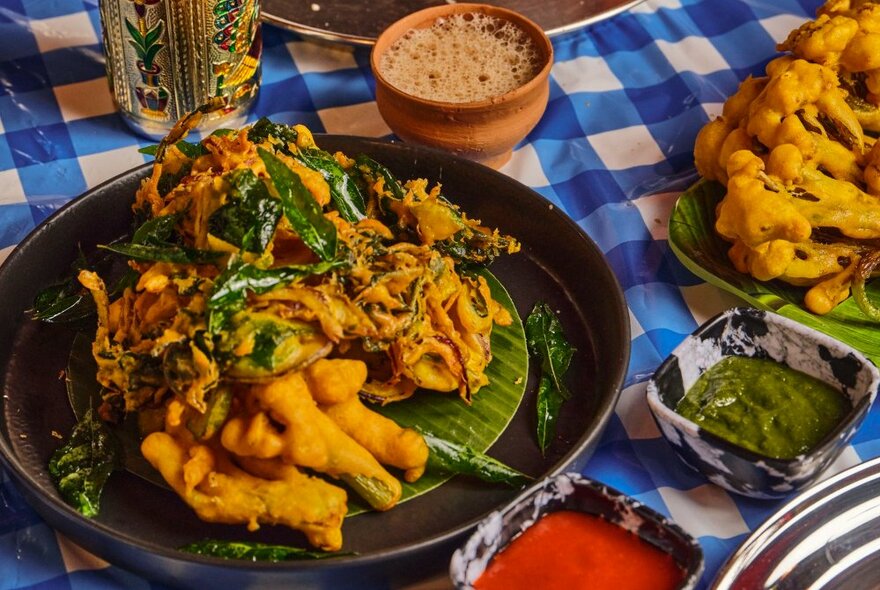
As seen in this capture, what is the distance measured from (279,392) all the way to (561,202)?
127 cm

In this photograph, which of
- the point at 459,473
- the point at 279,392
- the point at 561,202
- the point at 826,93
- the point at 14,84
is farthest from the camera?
the point at 14,84

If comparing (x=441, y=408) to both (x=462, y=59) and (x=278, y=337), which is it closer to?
(x=278, y=337)

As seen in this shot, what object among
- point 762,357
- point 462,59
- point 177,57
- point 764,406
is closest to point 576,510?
Result: point 764,406

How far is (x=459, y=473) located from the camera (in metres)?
1.76

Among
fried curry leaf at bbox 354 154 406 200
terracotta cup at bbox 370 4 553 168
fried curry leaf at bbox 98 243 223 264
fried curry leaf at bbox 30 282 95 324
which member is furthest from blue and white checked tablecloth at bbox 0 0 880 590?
fried curry leaf at bbox 354 154 406 200

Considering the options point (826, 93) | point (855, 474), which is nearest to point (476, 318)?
point (855, 474)

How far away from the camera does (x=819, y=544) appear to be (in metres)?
1.78

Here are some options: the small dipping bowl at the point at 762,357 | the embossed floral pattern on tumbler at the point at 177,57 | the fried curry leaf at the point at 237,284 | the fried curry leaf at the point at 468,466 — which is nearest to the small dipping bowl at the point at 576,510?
the fried curry leaf at the point at 468,466

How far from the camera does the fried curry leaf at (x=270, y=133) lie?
203cm

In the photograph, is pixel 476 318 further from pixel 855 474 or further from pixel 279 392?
pixel 855 474

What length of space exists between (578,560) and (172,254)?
886mm

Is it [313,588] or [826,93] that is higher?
[826,93]

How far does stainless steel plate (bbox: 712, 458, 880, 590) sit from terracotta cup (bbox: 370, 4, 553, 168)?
1.15 meters

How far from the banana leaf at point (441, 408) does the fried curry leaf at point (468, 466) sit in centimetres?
3
